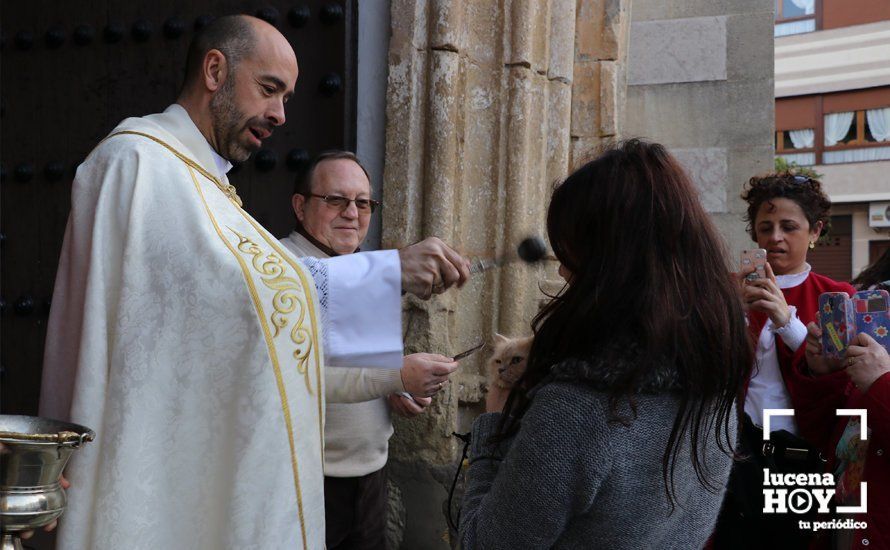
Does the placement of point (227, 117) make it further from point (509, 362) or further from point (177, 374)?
point (509, 362)

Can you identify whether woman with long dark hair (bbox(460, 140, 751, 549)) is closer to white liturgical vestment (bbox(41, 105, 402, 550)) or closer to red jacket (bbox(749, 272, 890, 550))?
white liturgical vestment (bbox(41, 105, 402, 550))

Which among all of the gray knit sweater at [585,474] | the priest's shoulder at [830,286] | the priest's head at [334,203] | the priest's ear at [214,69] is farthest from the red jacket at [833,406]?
the priest's ear at [214,69]

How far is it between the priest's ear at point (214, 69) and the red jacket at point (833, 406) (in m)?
1.78

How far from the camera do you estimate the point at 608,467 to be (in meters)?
1.34

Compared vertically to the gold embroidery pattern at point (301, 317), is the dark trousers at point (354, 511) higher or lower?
lower

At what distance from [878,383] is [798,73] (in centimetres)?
2221

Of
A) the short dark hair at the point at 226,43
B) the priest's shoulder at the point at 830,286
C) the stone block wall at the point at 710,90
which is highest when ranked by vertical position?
the stone block wall at the point at 710,90

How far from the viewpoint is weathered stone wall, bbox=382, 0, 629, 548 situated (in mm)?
3123

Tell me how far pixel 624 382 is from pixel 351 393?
1.09 m

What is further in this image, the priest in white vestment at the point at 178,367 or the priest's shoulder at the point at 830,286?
the priest's shoulder at the point at 830,286

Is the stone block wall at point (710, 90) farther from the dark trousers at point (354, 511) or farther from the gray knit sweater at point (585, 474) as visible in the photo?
the gray knit sweater at point (585, 474)

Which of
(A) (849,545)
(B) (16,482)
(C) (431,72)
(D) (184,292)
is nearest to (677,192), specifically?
(D) (184,292)

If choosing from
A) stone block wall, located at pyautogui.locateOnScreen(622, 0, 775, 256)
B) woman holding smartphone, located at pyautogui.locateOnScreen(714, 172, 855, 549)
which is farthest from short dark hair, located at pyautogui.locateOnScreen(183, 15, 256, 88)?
stone block wall, located at pyautogui.locateOnScreen(622, 0, 775, 256)

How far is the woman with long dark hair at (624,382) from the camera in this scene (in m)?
1.35
